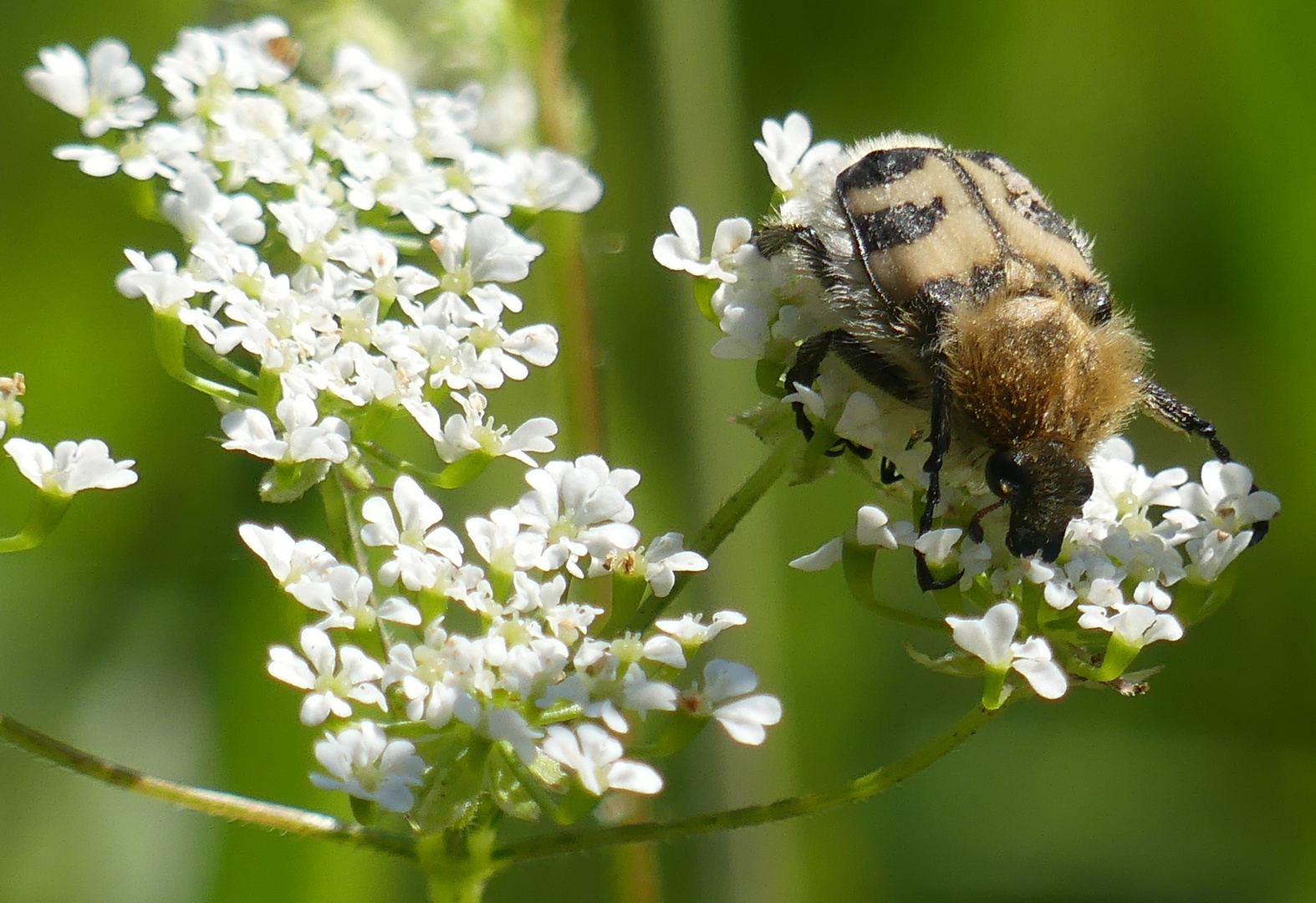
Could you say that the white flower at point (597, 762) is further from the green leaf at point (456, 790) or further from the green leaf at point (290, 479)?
the green leaf at point (290, 479)

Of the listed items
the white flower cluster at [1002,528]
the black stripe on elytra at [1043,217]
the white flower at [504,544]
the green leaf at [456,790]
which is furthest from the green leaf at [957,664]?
the black stripe on elytra at [1043,217]

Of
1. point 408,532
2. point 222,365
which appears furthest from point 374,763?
point 222,365

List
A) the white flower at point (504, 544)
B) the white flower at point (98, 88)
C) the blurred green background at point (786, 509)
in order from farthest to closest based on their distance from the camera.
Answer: the blurred green background at point (786, 509) → the white flower at point (98, 88) → the white flower at point (504, 544)

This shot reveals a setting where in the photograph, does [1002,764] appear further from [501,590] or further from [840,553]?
[501,590]

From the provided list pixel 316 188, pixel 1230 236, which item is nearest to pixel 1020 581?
pixel 316 188

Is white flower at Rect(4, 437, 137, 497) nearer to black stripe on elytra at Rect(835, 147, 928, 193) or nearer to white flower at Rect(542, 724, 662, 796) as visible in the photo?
white flower at Rect(542, 724, 662, 796)
